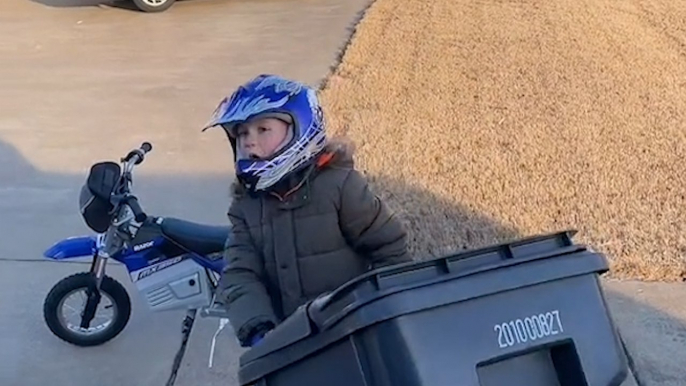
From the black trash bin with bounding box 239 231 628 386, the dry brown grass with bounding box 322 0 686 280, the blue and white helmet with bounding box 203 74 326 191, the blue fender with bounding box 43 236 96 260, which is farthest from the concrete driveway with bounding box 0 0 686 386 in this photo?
the black trash bin with bounding box 239 231 628 386

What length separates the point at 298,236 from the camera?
9.51 ft

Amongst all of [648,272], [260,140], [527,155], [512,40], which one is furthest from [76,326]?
[512,40]

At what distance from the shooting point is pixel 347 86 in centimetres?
798

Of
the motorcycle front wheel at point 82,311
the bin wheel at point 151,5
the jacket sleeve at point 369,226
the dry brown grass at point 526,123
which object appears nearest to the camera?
the jacket sleeve at point 369,226

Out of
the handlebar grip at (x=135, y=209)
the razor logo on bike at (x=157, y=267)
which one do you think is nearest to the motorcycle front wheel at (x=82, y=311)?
the razor logo on bike at (x=157, y=267)

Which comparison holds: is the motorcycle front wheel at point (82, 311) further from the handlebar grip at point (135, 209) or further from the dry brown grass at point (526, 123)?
the dry brown grass at point (526, 123)

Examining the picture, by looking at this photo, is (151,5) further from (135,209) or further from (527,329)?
(527,329)

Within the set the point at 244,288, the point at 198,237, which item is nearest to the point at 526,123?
the point at 198,237

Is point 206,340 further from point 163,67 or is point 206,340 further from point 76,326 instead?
point 163,67

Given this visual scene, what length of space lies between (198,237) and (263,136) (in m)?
1.49

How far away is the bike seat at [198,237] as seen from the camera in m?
4.05

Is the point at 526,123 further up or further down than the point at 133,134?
further up

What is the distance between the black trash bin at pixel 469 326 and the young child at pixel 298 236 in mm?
738

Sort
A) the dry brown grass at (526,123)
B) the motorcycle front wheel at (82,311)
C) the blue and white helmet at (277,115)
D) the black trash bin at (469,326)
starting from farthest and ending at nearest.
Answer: the dry brown grass at (526,123)
the motorcycle front wheel at (82,311)
the blue and white helmet at (277,115)
the black trash bin at (469,326)
